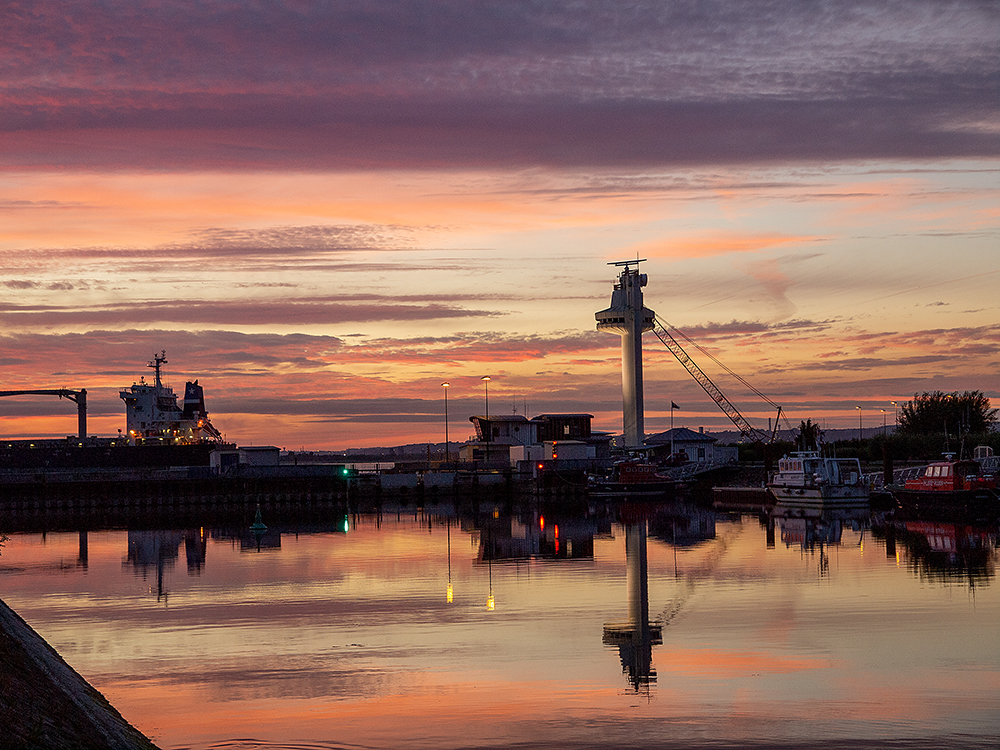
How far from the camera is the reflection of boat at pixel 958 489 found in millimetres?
56469

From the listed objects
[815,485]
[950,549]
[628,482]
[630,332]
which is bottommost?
[950,549]

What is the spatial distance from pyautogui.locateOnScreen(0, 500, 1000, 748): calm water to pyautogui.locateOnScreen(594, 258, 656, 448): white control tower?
57.9 metres

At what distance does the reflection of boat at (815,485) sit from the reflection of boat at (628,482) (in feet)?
48.9

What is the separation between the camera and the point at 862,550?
42.8 metres

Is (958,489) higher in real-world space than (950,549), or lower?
higher

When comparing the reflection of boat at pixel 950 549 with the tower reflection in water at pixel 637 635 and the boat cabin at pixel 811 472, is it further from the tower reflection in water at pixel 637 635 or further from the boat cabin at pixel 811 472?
the boat cabin at pixel 811 472

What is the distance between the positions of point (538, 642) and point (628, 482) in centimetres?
6477

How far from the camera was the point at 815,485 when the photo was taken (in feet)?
221

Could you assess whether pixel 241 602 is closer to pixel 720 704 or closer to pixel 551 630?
pixel 551 630

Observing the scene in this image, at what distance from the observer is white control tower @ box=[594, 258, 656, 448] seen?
104m

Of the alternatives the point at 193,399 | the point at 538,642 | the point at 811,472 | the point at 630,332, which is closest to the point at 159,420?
the point at 193,399

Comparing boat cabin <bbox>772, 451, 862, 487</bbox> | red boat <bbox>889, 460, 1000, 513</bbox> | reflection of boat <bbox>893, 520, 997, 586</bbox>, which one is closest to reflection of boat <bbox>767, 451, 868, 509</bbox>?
boat cabin <bbox>772, 451, 862, 487</bbox>

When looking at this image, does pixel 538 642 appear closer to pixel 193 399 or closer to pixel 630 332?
pixel 630 332

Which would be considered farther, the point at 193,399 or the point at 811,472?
the point at 193,399
